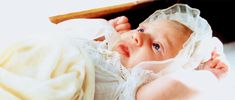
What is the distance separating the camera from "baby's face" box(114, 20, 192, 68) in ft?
2.70

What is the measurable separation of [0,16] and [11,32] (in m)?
0.08

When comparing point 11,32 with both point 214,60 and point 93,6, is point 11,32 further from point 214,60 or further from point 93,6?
point 214,60

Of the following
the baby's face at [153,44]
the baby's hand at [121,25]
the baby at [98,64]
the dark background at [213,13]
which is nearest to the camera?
the baby at [98,64]

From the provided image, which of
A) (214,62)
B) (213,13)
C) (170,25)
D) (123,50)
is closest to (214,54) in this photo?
(214,62)

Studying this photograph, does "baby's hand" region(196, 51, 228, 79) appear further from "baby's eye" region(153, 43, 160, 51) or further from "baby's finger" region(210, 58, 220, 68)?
"baby's eye" region(153, 43, 160, 51)

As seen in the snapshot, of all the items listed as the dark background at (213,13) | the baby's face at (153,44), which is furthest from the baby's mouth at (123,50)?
the dark background at (213,13)

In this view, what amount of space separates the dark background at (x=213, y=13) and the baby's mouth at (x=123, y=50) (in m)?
0.41

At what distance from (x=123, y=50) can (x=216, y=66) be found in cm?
25

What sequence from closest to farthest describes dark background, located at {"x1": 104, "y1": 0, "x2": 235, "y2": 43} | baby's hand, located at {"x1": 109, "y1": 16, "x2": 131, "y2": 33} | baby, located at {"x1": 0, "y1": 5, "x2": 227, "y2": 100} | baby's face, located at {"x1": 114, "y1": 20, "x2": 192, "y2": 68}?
baby, located at {"x1": 0, "y1": 5, "x2": 227, "y2": 100} < baby's face, located at {"x1": 114, "y1": 20, "x2": 192, "y2": 68} < baby's hand, located at {"x1": 109, "y1": 16, "x2": 131, "y2": 33} < dark background, located at {"x1": 104, "y1": 0, "x2": 235, "y2": 43}

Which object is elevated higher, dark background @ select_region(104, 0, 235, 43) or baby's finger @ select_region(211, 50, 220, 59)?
baby's finger @ select_region(211, 50, 220, 59)

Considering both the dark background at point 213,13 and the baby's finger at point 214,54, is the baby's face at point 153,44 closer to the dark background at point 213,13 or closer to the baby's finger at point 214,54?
the baby's finger at point 214,54

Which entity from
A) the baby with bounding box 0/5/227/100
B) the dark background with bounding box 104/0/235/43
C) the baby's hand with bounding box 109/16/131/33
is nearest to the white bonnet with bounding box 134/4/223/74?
the baby with bounding box 0/5/227/100

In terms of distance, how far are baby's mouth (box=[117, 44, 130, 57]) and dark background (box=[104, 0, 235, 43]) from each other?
1.35 ft

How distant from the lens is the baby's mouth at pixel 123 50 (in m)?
0.84
